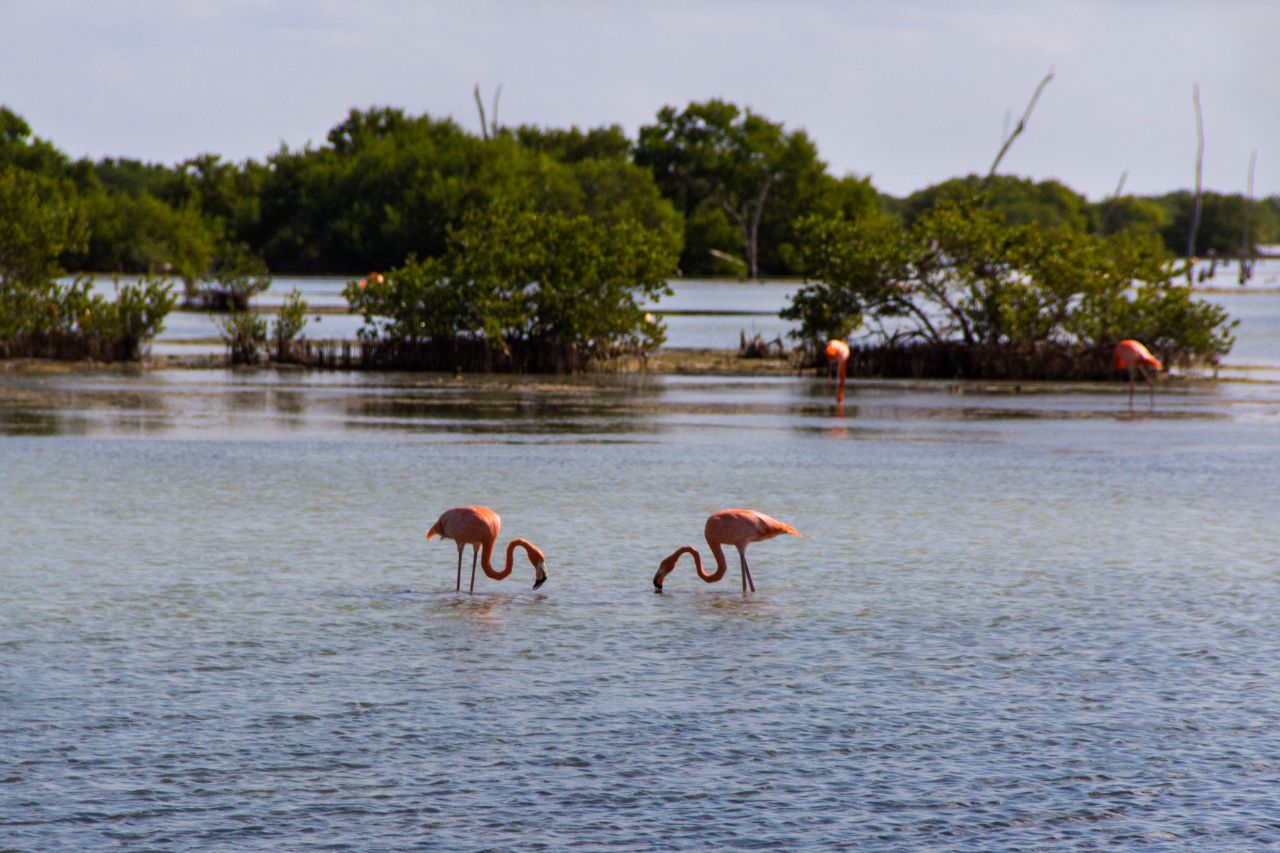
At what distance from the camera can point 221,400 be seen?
30.3m

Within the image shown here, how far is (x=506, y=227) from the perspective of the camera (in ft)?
131

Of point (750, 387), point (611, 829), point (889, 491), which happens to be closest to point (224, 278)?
point (750, 387)

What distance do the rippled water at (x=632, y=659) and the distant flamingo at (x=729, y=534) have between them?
0.85 ft

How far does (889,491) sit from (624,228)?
75.5 ft

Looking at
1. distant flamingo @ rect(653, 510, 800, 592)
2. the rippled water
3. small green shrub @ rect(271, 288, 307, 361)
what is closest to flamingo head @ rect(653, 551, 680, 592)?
distant flamingo @ rect(653, 510, 800, 592)

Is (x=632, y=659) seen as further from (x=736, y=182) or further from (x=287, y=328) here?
(x=736, y=182)

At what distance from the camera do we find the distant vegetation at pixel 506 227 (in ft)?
128

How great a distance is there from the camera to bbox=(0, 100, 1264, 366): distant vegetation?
38969 millimetres

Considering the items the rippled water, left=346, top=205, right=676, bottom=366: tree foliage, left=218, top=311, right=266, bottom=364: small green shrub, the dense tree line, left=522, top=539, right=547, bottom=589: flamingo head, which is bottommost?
the rippled water

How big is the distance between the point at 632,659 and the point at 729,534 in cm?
208

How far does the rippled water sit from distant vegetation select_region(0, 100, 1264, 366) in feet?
60.3

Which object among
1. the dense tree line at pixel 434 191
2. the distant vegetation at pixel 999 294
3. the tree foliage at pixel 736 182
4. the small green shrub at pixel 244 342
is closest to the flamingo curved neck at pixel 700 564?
the distant vegetation at pixel 999 294

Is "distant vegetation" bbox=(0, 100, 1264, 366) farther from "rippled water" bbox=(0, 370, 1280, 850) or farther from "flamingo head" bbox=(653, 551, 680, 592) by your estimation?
"flamingo head" bbox=(653, 551, 680, 592)

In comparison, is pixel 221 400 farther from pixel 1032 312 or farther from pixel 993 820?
pixel 993 820
